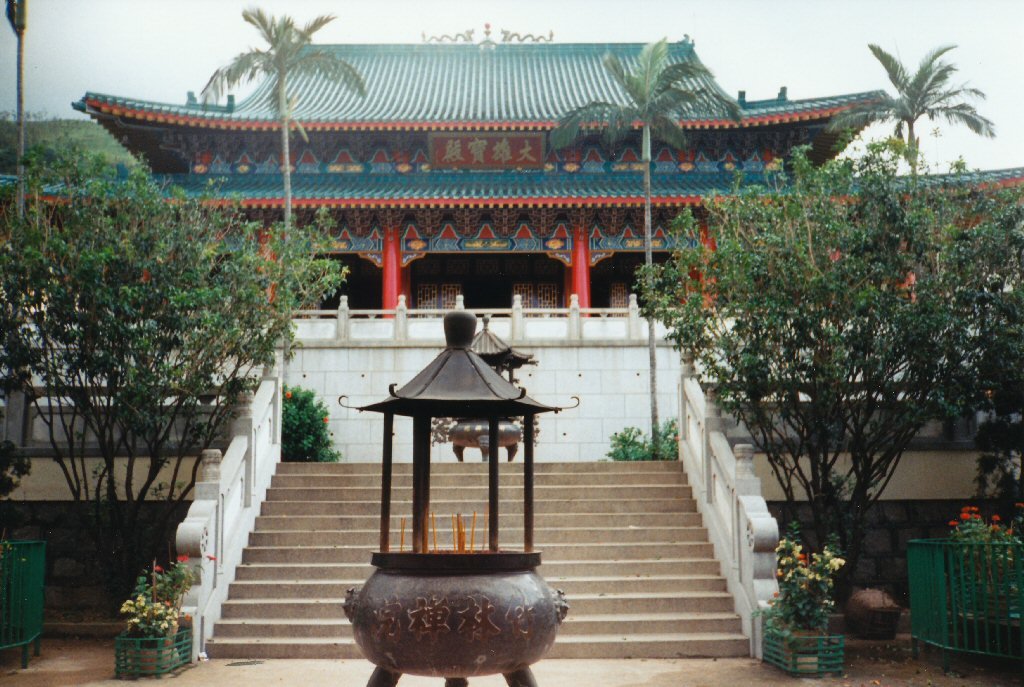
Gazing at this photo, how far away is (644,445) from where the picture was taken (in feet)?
52.3

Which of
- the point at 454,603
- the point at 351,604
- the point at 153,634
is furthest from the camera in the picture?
the point at 153,634

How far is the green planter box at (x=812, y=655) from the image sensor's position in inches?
337

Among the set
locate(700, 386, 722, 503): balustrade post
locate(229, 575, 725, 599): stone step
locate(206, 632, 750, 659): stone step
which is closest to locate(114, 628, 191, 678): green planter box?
locate(206, 632, 750, 659): stone step

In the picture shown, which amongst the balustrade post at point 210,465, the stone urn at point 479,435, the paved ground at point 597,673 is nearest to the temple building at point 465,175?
the stone urn at point 479,435

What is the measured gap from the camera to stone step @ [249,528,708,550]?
36.8ft

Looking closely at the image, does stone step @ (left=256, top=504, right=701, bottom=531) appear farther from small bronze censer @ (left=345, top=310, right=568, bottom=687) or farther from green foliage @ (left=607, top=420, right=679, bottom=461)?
small bronze censer @ (left=345, top=310, right=568, bottom=687)

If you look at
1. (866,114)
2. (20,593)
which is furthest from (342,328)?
(866,114)

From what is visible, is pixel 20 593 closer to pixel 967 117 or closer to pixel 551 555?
pixel 551 555

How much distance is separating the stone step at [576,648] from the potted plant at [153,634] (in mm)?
545

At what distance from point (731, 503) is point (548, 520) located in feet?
7.67

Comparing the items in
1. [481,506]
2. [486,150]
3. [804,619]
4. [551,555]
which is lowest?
[804,619]

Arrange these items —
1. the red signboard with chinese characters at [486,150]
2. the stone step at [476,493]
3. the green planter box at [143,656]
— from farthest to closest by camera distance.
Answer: the red signboard with chinese characters at [486,150] < the stone step at [476,493] < the green planter box at [143,656]

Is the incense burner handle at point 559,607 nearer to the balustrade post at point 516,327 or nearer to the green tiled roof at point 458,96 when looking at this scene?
the balustrade post at point 516,327

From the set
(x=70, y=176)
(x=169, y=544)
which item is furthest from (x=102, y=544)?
(x=70, y=176)
